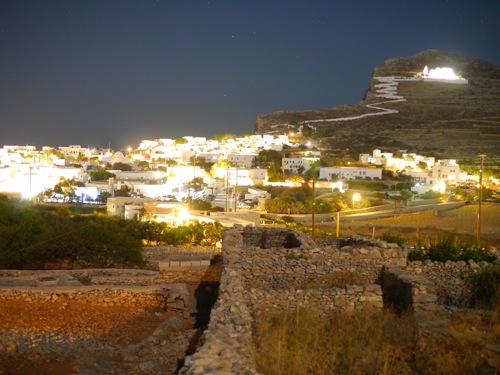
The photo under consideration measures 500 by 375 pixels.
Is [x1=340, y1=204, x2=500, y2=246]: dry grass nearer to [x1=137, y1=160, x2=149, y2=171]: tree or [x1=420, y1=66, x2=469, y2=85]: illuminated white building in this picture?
[x1=137, y1=160, x2=149, y2=171]: tree

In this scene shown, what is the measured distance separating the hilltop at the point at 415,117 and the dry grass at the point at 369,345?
208 feet

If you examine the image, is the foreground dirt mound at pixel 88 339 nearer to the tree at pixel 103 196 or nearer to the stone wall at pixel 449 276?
the stone wall at pixel 449 276

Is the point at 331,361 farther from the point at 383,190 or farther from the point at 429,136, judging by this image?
the point at 429,136

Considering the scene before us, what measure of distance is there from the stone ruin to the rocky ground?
0.95m

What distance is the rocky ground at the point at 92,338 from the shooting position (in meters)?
5.76

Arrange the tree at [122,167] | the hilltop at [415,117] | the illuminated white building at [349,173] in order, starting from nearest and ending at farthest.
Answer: the illuminated white building at [349,173]
the tree at [122,167]
the hilltop at [415,117]

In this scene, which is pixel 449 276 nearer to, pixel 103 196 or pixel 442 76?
pixel 103 196

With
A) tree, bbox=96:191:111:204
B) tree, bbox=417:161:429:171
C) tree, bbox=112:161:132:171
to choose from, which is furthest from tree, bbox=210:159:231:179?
tree, bbox=417:161:429:171

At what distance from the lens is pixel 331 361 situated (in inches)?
193

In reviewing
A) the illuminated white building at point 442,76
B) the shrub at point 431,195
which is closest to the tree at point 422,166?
the shrub at point 431,195

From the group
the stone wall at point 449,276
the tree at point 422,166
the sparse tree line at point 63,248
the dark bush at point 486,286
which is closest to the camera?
the dark bush at point 486,286

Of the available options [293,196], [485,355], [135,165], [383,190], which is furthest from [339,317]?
[135,165]

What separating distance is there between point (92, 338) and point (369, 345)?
12.6ft

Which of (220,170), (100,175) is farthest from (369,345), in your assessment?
(100,175)
